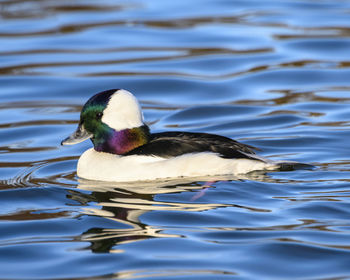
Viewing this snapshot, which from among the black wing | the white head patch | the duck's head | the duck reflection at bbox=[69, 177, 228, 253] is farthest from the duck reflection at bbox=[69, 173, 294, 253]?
the white head patch

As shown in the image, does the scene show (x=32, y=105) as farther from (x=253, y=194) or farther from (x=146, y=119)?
(x=253, y=194)

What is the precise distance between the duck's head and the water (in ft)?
1.52

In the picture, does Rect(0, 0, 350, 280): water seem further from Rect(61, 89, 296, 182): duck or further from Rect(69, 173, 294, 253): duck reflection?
Rect(61, 89, 296, 182): duck

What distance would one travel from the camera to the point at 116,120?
7.74m

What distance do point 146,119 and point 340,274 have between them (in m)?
5.28

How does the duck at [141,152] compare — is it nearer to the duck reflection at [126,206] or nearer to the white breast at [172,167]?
the white breast at [172,167]

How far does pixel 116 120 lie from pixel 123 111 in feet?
0.37

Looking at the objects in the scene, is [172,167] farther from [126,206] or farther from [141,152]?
[126,206]

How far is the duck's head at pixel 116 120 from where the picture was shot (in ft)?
25.3

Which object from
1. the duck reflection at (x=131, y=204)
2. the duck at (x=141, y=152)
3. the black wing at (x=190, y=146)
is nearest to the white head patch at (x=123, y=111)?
the duck at (x=141, y=152)

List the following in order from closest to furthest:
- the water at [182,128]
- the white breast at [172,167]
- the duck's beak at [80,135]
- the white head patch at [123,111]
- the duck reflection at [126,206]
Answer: the water at [182,128] → the duck reflection at [126,206] → the white breast at [172,167] → the white head patch at [123,111] → the duck's beak at [80,135]

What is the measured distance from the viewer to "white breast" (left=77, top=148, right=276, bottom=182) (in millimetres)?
7523

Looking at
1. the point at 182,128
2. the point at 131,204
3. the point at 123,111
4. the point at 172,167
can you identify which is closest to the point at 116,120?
the point at 123,111

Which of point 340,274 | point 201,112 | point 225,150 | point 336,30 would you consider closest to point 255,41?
point 336,30
